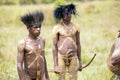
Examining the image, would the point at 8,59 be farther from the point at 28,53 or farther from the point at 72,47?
the point at 28,53

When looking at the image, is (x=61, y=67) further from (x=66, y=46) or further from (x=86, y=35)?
(x=86, y=35)

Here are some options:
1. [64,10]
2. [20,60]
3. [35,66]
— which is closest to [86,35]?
[64,10]

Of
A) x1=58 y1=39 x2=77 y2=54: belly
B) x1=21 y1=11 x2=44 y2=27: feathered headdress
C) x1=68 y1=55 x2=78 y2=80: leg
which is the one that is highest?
x1=21 y1=11 x2=44 y2=27: feathered headdress

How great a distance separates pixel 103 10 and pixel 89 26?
4.45 meters

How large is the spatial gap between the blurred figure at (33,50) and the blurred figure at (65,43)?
140 centimetres

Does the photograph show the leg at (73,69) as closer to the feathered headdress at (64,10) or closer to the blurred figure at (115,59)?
the feathered headdress at (64,10)

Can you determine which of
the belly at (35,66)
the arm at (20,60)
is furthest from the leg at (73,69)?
the arm at (20,60)

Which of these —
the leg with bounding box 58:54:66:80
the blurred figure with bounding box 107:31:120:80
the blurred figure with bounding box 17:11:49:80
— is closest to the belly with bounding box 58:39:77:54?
the leg with bounding box 58:54:66:80

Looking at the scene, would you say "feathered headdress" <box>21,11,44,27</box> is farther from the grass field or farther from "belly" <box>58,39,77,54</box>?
the grass field

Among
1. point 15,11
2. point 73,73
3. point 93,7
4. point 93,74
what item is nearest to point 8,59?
point 93,74

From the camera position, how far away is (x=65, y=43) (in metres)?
8.48

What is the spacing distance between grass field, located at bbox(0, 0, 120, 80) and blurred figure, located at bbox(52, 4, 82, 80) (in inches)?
60.4

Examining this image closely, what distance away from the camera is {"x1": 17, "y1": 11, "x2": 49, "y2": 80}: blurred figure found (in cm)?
693

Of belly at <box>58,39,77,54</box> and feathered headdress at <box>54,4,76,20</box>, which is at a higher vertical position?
feathered headdress at <box>54,4,76,20</box>
